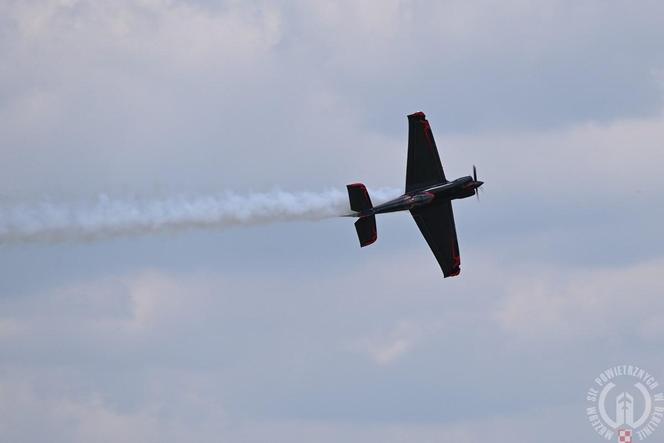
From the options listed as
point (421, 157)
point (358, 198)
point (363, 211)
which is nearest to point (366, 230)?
point (363, 211)

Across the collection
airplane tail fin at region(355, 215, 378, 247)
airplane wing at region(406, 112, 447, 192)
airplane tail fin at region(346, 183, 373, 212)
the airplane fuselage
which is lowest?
airplane tail fin at region(355, 215, 378, 247)

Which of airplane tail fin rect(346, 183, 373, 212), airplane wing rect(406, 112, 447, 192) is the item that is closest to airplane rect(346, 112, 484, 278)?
airplane wing rect(406, 112, 447, 192)

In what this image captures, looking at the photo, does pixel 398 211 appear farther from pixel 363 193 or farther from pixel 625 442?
pixel 625 442

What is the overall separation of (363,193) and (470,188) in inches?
273

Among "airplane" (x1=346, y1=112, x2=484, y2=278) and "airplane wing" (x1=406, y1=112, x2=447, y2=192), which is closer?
"airplane" (x1=346, y1=112, x2=484, y2=278)

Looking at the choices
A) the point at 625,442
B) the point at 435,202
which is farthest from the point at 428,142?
the point at 625,442

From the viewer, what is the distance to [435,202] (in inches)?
3654

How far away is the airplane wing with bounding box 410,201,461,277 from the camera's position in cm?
9407

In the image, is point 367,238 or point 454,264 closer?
point 367,238

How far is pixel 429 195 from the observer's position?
9206cm

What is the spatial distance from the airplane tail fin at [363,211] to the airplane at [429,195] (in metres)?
0.05

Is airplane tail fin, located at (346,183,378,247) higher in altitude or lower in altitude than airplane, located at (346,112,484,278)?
lower

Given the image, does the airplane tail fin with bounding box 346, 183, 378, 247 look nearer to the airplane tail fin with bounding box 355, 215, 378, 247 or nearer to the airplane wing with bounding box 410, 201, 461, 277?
the airplane tail fin with bounding box 355, 215, 378, 247

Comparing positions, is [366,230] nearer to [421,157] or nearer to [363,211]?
[363,211]
